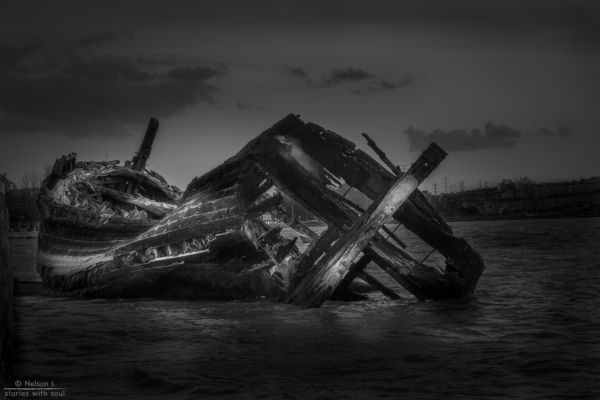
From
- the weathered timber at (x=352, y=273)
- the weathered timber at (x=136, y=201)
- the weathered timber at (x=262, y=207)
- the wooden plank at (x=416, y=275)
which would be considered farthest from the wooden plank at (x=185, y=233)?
the weathered timber at (x=136, y=201)

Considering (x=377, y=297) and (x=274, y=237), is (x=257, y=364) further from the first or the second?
(x=274, y=237)

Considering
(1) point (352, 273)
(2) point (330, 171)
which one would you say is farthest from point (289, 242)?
(2) point (330, 171)

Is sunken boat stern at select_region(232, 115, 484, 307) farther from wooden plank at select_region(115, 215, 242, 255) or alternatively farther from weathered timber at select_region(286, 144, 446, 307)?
wooden plank at select_region(115, 215, 242, 255)

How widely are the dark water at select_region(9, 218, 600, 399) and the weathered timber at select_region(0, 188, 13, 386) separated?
0.53m

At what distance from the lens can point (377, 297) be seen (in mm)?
11320

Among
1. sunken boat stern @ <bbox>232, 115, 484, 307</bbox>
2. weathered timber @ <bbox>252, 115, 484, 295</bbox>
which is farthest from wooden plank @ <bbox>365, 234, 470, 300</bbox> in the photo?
weathered timber @ <bbox>252, 115, 484, 295</bbox>

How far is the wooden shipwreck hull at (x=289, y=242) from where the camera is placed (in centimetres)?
874

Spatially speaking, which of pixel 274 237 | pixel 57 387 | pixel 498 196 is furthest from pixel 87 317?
pixel 498 196

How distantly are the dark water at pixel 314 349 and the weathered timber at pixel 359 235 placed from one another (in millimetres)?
382

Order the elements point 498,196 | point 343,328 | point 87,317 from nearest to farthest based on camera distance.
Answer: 1. point 343,328
2. point 87,317
3. point 498,196

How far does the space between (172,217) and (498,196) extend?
480ft

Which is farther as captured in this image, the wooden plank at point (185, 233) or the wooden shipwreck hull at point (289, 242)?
the wooden plank at point (185, 233)

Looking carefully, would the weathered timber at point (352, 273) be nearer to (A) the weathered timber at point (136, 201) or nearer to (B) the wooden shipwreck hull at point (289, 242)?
(B) the wooden shipwreck hull at point (289, 242)

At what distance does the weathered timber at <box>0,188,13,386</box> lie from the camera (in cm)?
425
